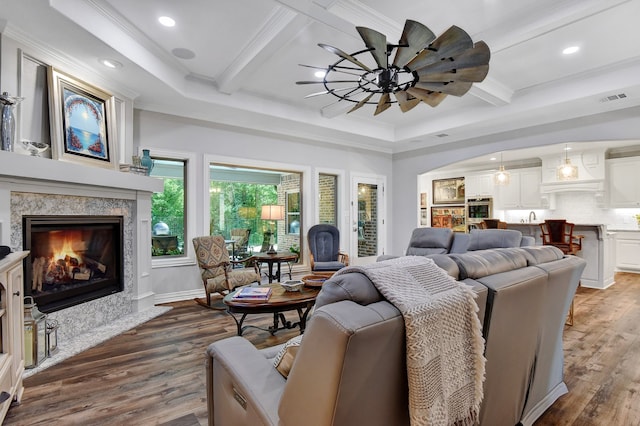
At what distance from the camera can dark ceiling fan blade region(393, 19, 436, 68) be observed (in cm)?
198

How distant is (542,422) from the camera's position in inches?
76.6

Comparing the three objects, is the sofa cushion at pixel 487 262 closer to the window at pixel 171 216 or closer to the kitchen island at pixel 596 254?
the window at pixel 171 216

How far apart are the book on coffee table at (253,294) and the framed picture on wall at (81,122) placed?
6.82ft

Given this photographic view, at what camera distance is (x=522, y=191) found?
8703 millimetres

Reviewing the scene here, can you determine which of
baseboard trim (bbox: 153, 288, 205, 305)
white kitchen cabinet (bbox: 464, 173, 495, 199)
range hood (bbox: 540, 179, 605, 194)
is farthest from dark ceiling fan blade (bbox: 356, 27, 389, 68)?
white kitchen cabinet (bbox: 464, 173, 495, 199)

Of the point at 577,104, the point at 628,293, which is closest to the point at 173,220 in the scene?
the point at 577,104

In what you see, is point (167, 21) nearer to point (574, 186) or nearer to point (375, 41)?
point (375, 41)

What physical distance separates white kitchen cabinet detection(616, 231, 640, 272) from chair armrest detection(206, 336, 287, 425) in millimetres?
8831

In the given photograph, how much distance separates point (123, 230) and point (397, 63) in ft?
11.4

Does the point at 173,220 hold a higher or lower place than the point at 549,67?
lower

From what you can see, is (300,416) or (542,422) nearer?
(300,416)

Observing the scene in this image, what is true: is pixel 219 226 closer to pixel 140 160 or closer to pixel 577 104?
pixel 140 160

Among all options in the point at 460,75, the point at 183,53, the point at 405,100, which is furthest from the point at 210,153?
the point at 460,75

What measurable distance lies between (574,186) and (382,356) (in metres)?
8.93
